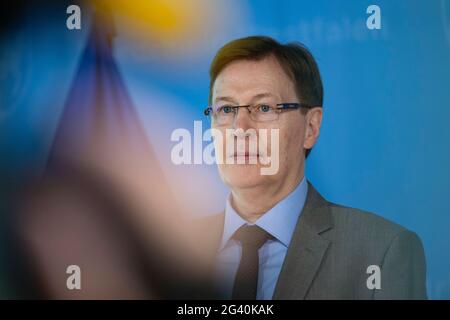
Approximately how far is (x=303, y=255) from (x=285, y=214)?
20 cm

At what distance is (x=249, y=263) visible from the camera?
2.43m

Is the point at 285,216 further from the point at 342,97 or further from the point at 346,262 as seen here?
the point at 342,97

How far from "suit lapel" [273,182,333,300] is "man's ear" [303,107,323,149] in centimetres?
31

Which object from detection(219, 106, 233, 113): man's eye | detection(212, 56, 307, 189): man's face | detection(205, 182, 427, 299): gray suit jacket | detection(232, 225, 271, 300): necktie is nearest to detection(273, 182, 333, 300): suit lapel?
detection(205, 182, 427, 299): gray suit jacket

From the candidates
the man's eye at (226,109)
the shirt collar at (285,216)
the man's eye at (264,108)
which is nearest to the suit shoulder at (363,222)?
the shirt collar at (285,216)

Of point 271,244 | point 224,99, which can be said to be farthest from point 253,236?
point 224,99

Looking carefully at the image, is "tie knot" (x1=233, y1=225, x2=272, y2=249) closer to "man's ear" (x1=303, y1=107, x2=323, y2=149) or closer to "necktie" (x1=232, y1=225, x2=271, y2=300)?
"necktie" (x1=232, y1=225, x2=271, y2=300)

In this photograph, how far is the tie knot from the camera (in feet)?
7.98

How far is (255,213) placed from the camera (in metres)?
2.47

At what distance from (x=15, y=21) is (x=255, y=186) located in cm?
142

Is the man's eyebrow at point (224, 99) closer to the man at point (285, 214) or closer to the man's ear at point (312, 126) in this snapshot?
the man at point (285, 214)
